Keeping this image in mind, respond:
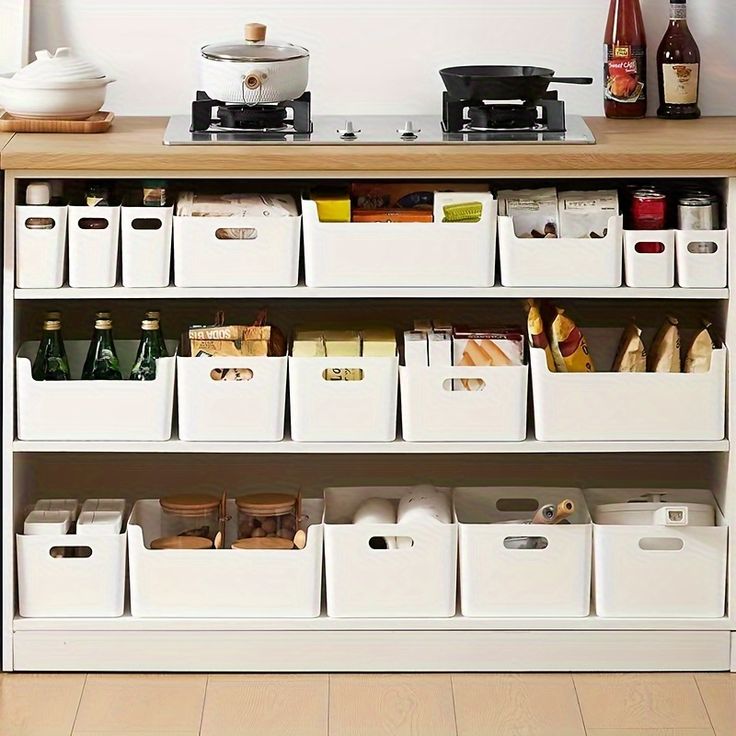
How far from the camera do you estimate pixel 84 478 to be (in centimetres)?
289

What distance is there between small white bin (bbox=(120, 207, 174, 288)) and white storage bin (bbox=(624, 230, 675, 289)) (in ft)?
2.64

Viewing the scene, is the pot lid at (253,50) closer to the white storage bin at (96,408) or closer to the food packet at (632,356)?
the white storage bin at (96,408)

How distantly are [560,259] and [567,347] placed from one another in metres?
0.17

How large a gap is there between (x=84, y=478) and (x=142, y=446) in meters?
0.51

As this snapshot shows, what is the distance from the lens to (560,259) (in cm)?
238

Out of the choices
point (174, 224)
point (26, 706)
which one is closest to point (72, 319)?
point (174, 224)

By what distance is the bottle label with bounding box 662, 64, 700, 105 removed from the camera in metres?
2.70

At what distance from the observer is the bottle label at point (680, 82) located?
270 centimetres

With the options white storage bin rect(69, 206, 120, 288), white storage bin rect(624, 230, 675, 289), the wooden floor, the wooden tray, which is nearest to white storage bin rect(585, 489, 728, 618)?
the wooden floor

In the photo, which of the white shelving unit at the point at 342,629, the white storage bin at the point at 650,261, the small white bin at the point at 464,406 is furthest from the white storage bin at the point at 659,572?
the white storage bin at the point at 650,261

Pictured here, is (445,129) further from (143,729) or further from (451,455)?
(143,729)

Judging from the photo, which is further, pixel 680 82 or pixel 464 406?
pixel 680 82

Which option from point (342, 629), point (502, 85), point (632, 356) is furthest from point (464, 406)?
point (502, 85)

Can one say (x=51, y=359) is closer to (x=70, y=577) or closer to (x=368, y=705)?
(x=70, y=577)
